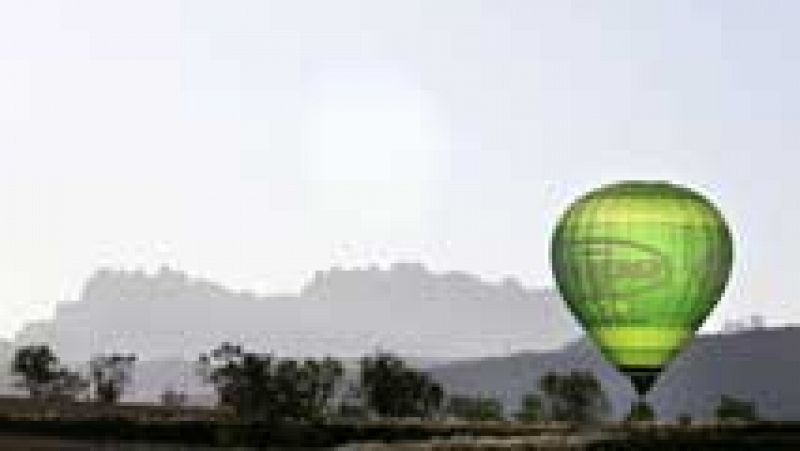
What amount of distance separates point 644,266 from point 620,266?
1088mm

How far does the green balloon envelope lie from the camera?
75.3 m

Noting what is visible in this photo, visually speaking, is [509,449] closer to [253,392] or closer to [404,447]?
[404,447]

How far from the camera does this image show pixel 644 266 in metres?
75.9

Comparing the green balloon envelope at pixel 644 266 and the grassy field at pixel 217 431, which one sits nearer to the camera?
the green balloon envelope at pixel 644 266

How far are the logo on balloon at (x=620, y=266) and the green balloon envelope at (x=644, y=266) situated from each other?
0.15ft

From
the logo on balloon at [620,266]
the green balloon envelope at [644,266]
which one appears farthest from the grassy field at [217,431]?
the logo on balloon at [620,266]

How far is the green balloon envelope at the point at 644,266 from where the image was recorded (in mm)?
75312

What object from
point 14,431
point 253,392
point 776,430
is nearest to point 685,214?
point 776,430

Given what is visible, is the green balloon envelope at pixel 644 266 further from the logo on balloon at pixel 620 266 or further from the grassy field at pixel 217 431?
the grassy field at pixel 217 431

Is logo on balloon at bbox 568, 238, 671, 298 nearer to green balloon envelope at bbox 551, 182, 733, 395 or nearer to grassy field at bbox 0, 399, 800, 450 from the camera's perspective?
green balloon envelope at bbox 551, 182, 733, 395

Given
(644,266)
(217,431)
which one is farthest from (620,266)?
(217,431)

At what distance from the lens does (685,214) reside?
75.2 meters

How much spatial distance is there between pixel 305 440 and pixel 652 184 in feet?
72.1

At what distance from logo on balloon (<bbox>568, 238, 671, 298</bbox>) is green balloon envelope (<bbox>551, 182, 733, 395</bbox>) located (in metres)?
0.05
